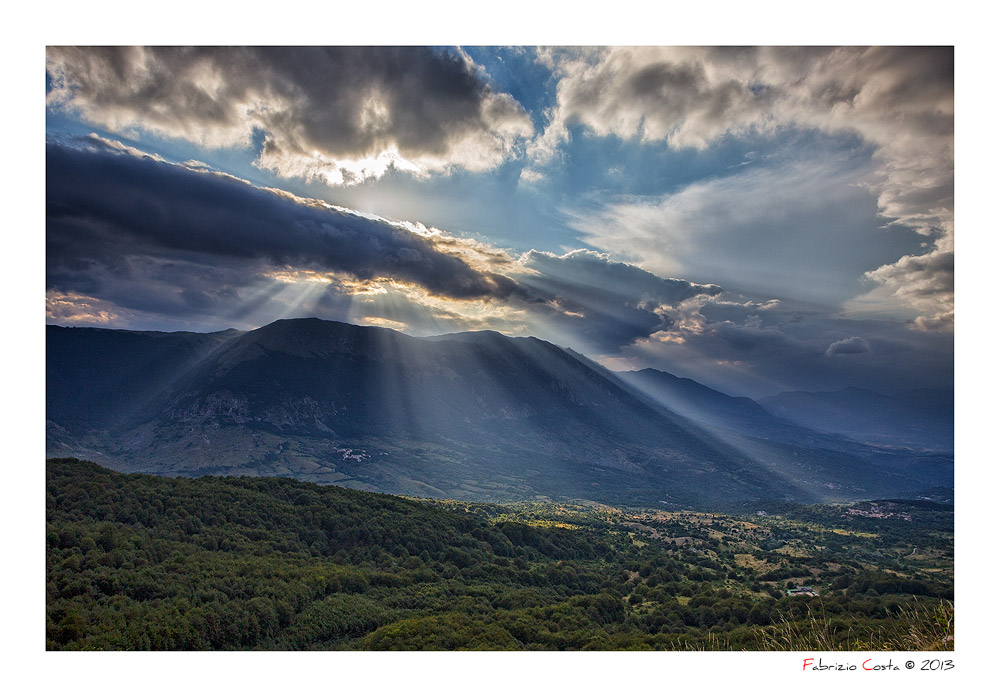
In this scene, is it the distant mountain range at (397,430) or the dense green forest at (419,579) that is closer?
the dense green forest at (419,579)

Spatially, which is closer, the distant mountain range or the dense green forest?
the dense green forest

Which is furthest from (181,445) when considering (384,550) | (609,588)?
(609,588)

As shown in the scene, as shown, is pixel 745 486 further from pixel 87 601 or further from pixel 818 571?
pixel 87 601
